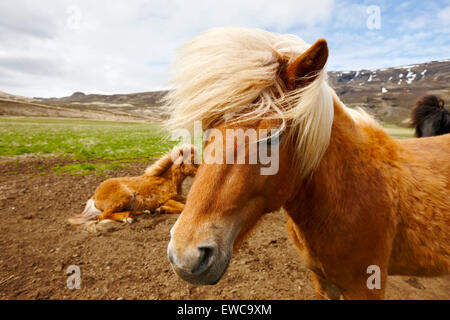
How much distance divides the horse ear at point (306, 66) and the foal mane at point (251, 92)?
0.14ft

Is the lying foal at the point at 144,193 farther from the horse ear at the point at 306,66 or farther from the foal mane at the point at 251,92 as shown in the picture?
the horse ear at the point at 306,66

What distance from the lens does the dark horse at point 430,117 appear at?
588cm

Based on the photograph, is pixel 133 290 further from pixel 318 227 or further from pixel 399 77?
pixel 399 77

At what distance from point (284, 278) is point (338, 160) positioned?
314cm

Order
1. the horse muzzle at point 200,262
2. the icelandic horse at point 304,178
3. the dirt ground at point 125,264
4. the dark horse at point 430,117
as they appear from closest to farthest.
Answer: the horse muzzle at point 200,262
the icelandic horse at point 304,178
the dirt ground at point 125,264
the dark horse at point 430,117

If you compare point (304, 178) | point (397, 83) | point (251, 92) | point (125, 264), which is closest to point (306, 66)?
point (251, 92)

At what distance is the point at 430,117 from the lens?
6031 mm

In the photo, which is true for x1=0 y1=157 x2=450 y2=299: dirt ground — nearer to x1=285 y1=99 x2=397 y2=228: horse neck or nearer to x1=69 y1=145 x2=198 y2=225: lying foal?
x1=69 y1=145 x2=198 y2=225: lying foal

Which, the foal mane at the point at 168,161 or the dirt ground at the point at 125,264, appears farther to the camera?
the foal mane at the point at 168,161

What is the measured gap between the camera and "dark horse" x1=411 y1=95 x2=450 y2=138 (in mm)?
5883

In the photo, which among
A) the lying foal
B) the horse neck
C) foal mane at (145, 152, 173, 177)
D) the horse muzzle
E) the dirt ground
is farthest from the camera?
foal mane at (145, 152, 173, 177)

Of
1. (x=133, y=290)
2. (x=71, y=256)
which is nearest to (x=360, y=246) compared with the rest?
(x=133, y=290)

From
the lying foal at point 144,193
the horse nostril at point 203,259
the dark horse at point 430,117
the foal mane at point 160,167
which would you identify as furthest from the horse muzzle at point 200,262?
the dark horse at point 430,117

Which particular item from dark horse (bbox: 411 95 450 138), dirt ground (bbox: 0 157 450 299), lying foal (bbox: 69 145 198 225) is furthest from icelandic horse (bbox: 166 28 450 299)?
dark horse (bbox: 411 95 450 138)
